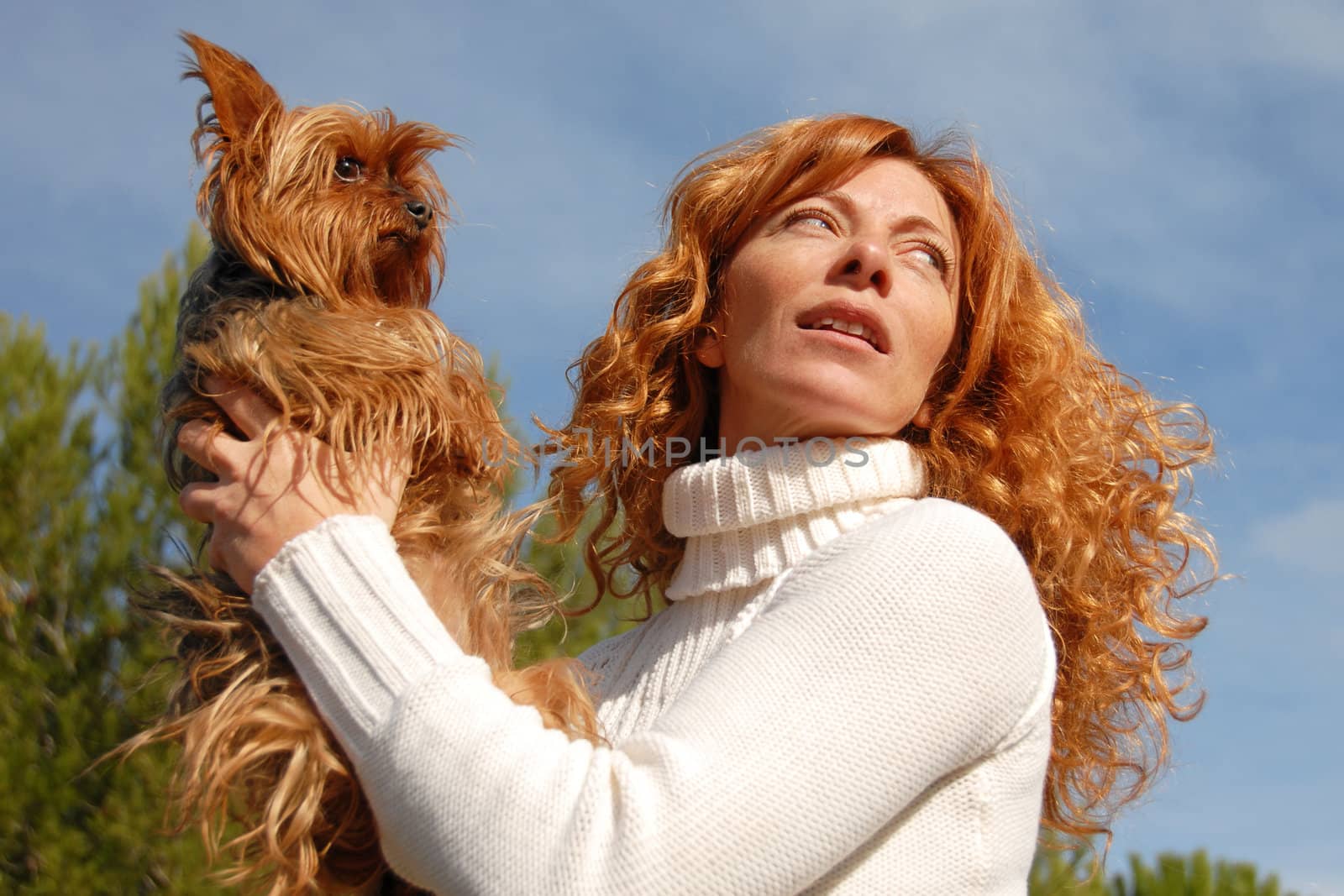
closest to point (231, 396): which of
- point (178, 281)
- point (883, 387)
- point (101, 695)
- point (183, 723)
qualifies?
point (183, 723)

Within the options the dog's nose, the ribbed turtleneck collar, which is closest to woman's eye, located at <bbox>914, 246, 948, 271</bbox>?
the ribbed turtleneck collar

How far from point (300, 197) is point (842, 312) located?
4.65ft

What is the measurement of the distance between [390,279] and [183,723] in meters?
1.34

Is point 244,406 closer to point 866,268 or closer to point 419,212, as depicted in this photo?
point 419,212

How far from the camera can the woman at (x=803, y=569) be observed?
77.1 inches

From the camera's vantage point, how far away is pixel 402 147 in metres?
3.53

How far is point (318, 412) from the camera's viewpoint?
8.53 ft

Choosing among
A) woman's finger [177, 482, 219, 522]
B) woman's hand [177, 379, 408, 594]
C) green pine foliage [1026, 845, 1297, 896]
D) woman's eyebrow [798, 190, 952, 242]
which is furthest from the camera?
green pine foliage [1026, 845, 1297, 896]

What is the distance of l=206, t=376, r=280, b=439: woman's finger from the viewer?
2.63 meters

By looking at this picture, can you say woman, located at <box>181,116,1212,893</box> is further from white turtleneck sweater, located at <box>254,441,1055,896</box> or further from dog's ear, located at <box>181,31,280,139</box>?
dog's ear, located at <box>181,31,280,139</box>

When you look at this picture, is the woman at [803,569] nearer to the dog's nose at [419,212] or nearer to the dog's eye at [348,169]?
the dog's nose at [419,212]

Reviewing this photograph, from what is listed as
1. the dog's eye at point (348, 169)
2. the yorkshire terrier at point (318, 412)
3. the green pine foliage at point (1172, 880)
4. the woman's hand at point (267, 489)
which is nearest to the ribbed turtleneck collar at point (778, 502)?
the yorkshire terrier at point (318, 412)

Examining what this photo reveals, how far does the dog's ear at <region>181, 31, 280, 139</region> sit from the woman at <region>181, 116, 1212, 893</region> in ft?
2.82

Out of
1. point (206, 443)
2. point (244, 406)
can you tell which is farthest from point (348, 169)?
point (206, 443)
